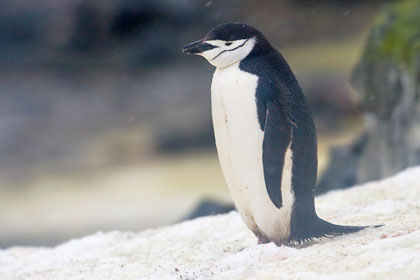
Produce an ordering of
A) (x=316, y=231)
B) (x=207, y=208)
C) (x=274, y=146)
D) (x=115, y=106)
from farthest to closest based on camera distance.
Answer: (x=115, y=106), (x=207, y=208), (x=316, y=231), (x=274, y=146)

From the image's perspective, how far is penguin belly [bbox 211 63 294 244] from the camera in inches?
117

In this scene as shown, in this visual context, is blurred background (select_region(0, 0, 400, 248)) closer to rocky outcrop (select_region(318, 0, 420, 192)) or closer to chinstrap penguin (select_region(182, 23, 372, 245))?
rocky outcrop (select_region(318, 0, 420, 192))

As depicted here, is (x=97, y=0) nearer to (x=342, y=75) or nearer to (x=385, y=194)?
(x=342, y=75)

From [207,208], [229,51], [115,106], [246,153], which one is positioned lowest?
[207,208]

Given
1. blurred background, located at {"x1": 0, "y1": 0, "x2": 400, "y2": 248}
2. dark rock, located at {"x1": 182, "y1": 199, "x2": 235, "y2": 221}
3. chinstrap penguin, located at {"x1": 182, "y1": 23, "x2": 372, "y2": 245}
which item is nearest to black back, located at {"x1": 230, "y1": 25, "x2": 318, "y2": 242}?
chinstrap penguin, located at {"x1": 182, "y1": 23, "x2": 372, "y2": 245}

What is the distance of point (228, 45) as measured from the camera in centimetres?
305

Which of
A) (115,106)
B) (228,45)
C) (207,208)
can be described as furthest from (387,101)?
(115,106)

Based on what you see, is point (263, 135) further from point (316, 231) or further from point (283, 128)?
point (316, 231)

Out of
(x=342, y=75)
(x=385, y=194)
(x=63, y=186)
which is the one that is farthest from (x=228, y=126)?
(x=342, y=75)

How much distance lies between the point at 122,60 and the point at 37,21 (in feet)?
7.70

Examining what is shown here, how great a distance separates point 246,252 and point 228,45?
0.91 m

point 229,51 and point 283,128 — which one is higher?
point 229,51

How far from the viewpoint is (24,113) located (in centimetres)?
1437

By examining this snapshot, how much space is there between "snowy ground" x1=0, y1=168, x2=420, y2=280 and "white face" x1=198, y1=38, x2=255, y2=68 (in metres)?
0.84
